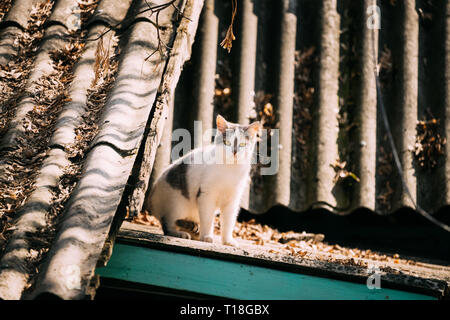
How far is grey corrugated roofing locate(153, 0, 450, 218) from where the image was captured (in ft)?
13.3

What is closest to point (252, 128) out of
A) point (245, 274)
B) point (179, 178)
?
point (179, 178)

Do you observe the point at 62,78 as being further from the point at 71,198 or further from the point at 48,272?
the point at 48,272

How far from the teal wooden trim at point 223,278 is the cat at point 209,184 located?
959 mm

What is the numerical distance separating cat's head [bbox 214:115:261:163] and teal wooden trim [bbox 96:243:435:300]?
1.27 meters

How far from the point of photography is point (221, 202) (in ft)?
11.8

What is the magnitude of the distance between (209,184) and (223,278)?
115 cm

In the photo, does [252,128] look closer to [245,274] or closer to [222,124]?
[222,124]

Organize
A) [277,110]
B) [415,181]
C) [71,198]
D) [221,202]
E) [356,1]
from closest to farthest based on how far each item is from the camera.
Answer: [71,198], [221,202], [415,181], [277,110], [356,1]

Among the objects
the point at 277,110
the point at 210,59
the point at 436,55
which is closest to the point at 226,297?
the point at 277,110

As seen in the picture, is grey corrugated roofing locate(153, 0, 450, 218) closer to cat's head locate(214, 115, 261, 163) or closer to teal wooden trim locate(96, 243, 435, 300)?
cat's head locate(214, 115, 261, 163)

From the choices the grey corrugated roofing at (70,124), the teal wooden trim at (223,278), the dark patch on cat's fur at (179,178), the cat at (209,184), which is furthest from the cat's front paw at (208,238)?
the grey corrugated roofing at (70,124)

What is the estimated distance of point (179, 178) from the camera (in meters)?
3.58

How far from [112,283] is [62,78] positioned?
1.35 metres

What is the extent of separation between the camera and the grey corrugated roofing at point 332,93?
4047 mm
